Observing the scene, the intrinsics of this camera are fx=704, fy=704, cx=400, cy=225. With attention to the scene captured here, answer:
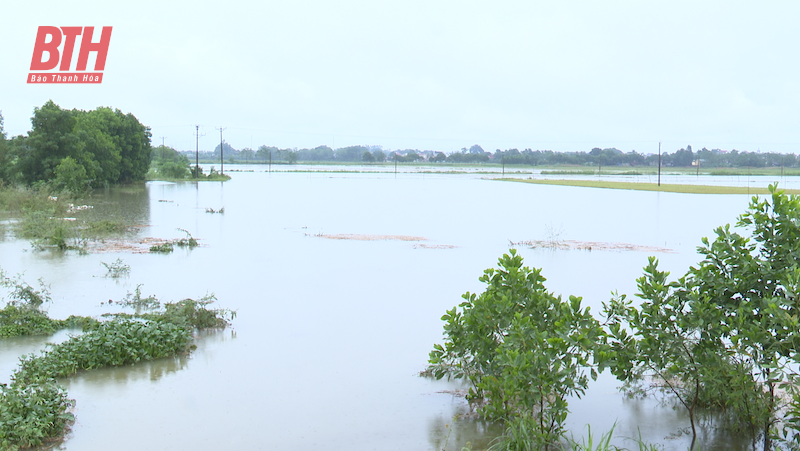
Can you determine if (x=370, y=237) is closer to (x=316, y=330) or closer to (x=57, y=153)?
(x=316, y=330)

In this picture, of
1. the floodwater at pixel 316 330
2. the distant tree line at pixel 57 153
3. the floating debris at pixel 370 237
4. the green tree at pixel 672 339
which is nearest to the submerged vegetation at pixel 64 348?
the floodwater at pixel 316 330

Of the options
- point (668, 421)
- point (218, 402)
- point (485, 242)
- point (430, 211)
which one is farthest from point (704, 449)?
point (430, 211)

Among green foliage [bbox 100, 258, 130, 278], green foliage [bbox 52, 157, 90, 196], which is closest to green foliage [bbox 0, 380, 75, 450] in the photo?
green foliage [bbox 100, 258, 130, 278]

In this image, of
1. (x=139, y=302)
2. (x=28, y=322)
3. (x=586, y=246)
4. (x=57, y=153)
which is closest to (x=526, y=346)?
(x=28, y=322)

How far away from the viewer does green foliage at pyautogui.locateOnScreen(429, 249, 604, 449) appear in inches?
204

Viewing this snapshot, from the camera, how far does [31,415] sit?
5723 mm

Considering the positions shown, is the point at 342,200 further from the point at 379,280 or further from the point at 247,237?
the point at 379,280

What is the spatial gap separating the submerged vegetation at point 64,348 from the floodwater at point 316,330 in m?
0.19

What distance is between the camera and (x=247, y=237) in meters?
21.6

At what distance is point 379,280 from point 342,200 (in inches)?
1076

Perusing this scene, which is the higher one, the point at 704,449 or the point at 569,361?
the point at 569,361

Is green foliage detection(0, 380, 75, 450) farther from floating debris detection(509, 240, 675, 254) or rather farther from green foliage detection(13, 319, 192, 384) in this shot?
floating debris detection(509, 240, 675, 254)

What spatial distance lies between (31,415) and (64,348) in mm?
2279

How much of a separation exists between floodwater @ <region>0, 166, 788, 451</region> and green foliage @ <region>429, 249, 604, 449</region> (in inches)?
25.5
